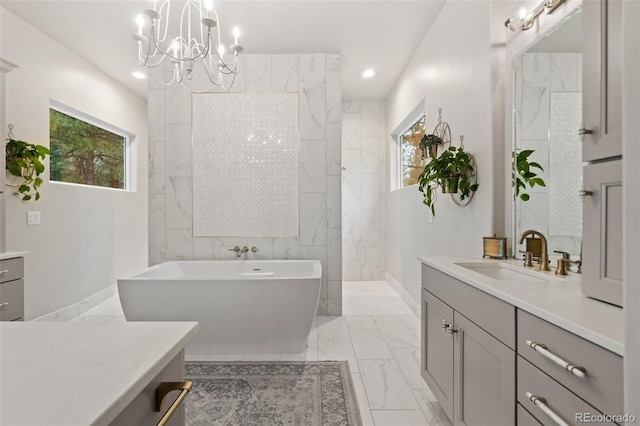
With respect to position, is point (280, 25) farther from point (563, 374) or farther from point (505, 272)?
point (563, 374)

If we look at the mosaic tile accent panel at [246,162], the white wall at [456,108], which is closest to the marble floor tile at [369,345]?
the white wall at [456,108]

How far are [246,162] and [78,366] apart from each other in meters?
3.27

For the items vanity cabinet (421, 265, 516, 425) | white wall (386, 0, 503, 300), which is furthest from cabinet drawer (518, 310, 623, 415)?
white wall (386, 0, 503, 300)

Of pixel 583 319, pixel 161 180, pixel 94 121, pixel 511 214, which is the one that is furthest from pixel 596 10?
pixel 94 121

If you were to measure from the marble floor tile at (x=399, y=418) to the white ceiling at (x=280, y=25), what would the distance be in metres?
3.13

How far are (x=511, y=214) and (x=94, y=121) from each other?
4708 millimetres

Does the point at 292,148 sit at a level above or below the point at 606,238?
above

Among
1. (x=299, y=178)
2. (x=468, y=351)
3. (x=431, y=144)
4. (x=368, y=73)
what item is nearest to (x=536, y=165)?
(x=468, y=351)

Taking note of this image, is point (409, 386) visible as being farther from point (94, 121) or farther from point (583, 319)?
point (94, 121)

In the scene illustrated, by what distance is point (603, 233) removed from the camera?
107 centimetres

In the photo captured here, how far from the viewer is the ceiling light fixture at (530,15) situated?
1.67 metres

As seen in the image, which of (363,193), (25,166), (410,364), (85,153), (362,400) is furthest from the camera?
(363,193)

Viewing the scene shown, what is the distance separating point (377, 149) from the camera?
209 inches

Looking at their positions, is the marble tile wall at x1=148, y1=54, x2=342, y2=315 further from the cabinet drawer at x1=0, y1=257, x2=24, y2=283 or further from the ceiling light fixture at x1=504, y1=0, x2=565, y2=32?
the ceiling light fixture at x1=504, y1=0, x2=565, y2=32
